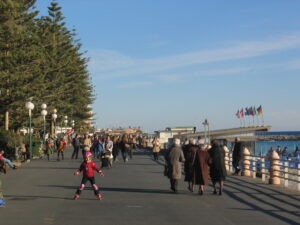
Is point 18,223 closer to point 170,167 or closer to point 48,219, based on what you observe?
point 48,219

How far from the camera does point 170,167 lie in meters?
16.8

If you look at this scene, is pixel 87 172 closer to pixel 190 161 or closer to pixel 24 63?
pixel 190 161

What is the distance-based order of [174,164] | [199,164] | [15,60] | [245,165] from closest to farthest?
[199,164]
[174,164]
[245,165]
[15,60]

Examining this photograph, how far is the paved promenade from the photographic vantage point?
11.1 metres

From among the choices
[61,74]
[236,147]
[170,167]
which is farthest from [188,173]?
[61,74]

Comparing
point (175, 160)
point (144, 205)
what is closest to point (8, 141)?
point (175, 160)

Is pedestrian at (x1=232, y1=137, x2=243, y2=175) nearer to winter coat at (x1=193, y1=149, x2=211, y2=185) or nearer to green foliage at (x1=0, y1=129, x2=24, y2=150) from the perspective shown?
winter coat at (x1=193, y1=149, x2=211, y2=185)

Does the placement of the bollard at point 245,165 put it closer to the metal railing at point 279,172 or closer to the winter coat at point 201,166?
the metal railing at point 279,172

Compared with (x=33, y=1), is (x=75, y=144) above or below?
below

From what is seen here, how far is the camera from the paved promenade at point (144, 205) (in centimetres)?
1111

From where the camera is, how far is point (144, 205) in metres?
13.4

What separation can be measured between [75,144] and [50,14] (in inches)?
1378

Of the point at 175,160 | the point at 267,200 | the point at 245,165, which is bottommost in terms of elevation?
the point at 267,200

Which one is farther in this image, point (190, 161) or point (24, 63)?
point (24, 63)
